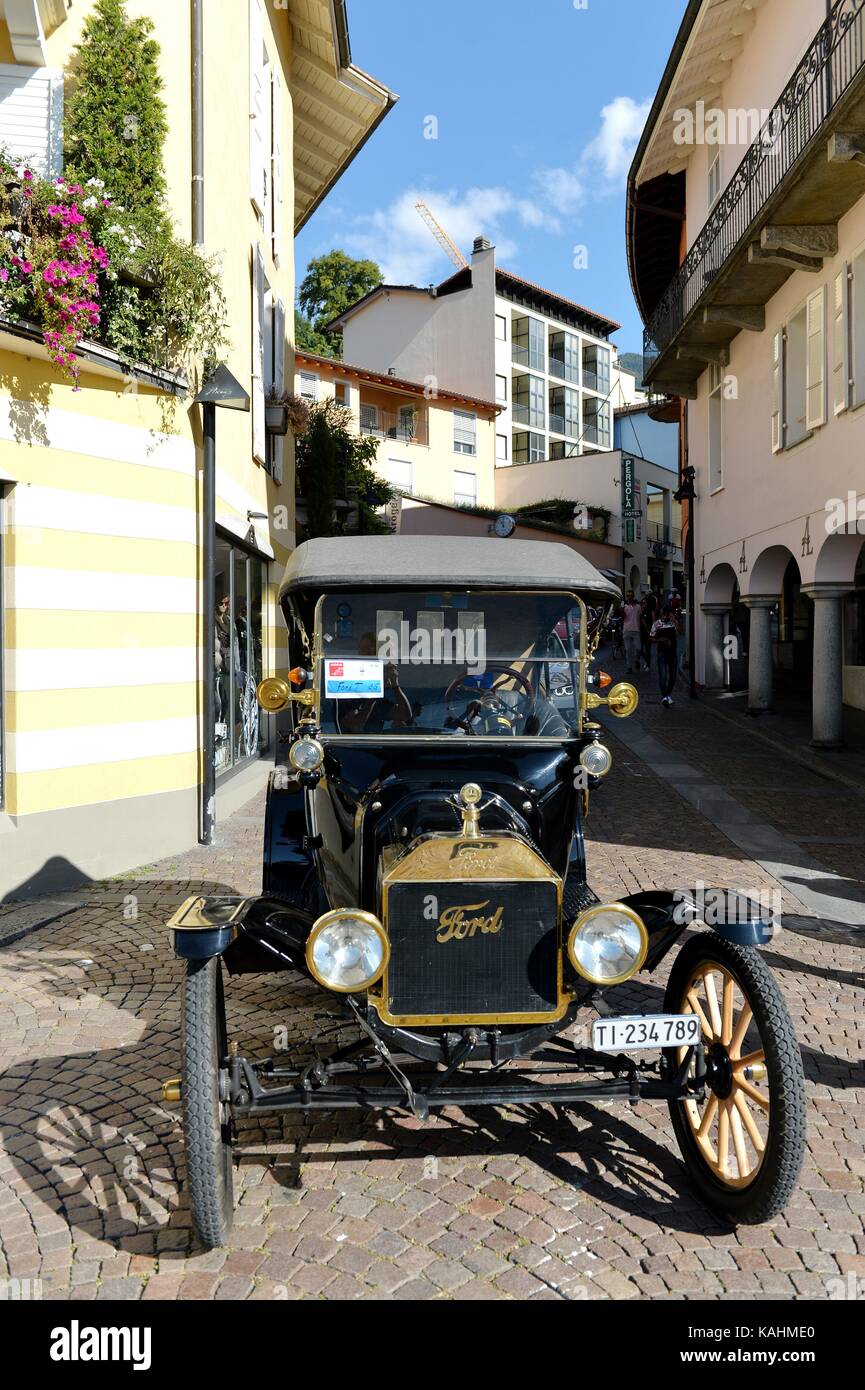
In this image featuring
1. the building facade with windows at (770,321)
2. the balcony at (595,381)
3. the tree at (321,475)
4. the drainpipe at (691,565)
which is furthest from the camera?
the balcony at (595,381)

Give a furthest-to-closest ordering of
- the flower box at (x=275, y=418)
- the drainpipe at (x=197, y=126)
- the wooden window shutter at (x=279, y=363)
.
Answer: the wooden window shutter at (x=279, y=363) → the flower box at (x=275, y=418) → the drainpipe at (x=197, y=126)

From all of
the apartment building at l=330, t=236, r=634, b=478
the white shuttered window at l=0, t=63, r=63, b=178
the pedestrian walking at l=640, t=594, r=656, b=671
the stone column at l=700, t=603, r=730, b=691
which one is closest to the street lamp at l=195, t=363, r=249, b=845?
the white shuttered window at l=0, t=63, r=63, b=178

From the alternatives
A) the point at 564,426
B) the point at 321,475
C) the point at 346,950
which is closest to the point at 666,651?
the point at 321,475

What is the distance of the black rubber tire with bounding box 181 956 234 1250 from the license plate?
1.21 m

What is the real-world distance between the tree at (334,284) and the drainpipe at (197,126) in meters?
35.8

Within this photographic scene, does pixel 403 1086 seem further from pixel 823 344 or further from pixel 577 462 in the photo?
pixel 577 462

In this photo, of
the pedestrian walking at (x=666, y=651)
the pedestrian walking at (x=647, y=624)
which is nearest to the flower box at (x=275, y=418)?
the pedestrian walking at (x=666, y=651)

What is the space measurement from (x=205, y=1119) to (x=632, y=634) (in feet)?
67.6

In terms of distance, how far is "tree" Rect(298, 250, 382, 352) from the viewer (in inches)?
1688

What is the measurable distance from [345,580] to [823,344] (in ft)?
35.6

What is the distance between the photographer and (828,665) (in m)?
12.9

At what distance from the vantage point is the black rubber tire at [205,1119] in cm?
286

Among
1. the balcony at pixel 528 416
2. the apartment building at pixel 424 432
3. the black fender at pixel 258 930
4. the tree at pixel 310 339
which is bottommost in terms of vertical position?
the black fender at pixel 258 930

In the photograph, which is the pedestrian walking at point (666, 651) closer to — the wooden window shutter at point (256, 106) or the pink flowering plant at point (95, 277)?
the wooden window shutter at point (256, 106)
